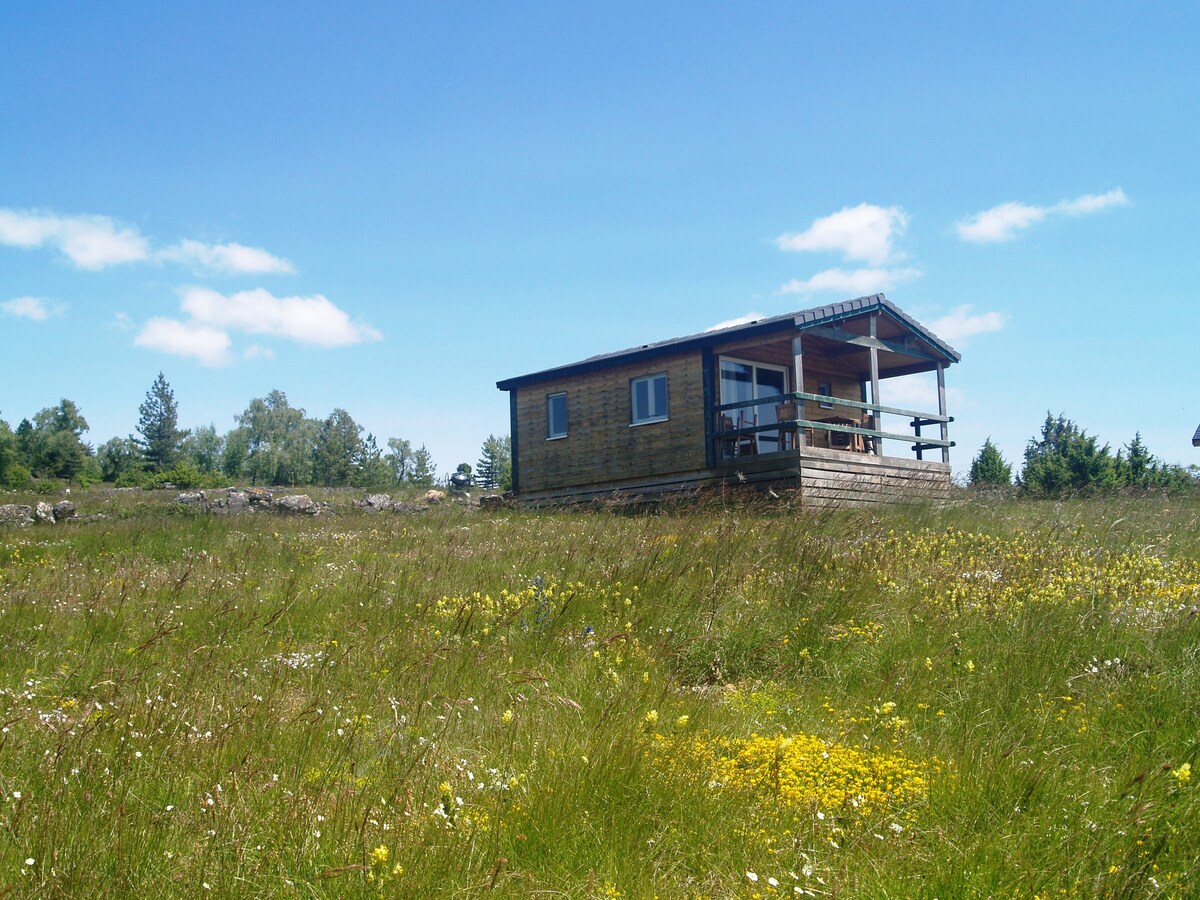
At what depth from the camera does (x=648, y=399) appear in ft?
71.5

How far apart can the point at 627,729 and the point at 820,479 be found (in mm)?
15082

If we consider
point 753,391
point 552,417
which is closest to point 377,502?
point 552,417

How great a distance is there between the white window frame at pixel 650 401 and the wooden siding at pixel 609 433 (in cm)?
7

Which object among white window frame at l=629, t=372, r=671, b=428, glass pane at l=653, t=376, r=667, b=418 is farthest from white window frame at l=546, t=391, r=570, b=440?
glass pane at l=653, t=376, r=667, b=418

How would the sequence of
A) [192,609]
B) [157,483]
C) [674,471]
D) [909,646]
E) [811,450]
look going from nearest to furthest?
[909,646] < [192,609] < [811,450] < [674,471] < [157,483]

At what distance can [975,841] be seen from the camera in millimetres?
3217

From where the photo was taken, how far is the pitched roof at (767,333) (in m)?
18.7

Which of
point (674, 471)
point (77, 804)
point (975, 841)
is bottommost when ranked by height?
point (975, 841)

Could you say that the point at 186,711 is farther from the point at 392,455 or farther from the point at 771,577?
the point at 392,455

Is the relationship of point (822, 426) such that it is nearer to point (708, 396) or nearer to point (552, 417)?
point (708, 396)

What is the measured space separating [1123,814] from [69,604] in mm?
7401

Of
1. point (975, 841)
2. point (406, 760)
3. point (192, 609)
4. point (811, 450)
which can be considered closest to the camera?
point (975, 841)

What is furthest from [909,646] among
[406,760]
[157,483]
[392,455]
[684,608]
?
[392,455]

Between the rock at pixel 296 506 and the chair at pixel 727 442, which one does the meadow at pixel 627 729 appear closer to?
the rock at pixel 296 506
